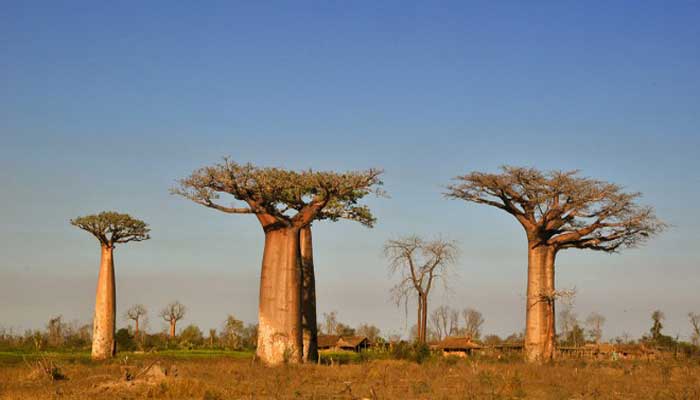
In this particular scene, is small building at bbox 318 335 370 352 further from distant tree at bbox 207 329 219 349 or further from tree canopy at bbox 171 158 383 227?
tree canopy at bbox 171 158 383 227

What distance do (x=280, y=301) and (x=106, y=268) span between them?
851cm

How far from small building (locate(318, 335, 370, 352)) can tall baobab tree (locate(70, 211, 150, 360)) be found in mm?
18096

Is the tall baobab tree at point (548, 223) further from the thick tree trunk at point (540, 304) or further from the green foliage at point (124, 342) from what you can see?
the green foliage at point (124, 342)

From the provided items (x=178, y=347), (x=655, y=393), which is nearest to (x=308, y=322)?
(x=655, y=393)

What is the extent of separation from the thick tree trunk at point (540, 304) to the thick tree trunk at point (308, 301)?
19.7 ft

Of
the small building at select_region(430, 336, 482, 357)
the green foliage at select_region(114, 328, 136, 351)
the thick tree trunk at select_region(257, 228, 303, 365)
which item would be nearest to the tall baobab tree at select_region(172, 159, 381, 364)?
the thick tree trunk at select_region(257, 228, 303, 365)

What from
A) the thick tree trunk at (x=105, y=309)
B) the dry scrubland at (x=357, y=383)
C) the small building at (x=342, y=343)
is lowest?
the small building at (x=342, y=343)

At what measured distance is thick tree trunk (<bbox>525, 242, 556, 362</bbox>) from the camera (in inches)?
917

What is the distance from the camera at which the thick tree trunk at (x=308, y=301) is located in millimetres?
22609

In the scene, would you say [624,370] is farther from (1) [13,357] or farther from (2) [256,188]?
(1) [13,357]

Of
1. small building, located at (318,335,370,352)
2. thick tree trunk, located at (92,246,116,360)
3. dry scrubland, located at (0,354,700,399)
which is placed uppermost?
thick tree trunk, located at (92,246,116,360)

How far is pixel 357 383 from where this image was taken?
49.2 ft

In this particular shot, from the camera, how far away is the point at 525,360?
2306 cm

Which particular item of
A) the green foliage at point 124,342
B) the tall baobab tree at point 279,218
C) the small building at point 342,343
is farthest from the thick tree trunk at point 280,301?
the small building at point 342,343
